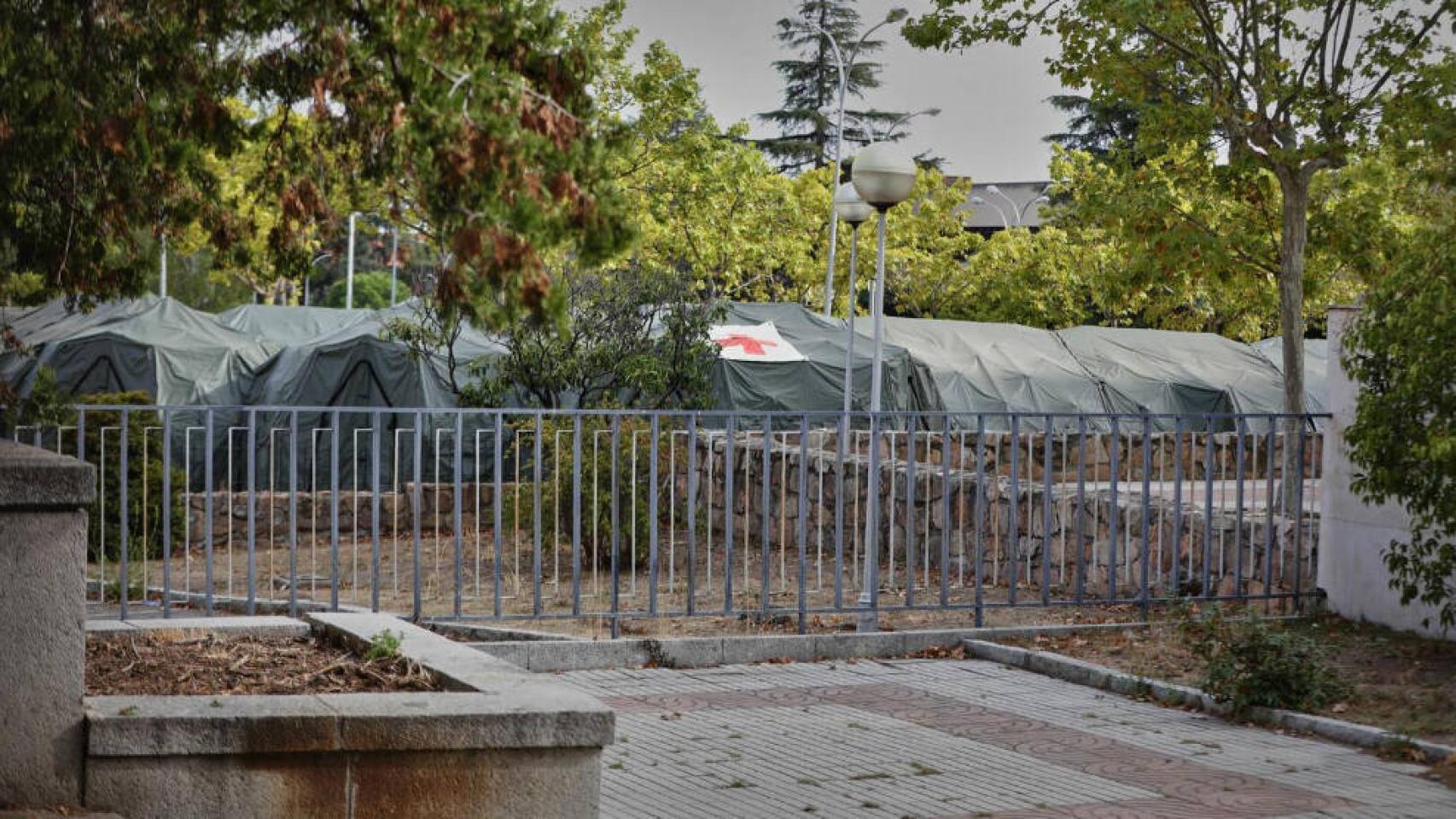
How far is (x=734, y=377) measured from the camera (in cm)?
2527

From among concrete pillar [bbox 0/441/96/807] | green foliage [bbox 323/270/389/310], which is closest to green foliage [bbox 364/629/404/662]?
concrete pillar [bbox 0/441/96/807]

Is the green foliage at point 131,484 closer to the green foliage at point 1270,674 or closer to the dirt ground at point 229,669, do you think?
the dirt ground at point 229,669

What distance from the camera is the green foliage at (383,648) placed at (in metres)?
7.04

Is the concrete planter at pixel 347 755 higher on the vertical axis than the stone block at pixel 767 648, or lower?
higher

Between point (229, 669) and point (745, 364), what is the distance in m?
18.9

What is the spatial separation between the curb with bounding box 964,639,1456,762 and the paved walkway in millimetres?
158

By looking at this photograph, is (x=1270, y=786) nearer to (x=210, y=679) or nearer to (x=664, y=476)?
(x=210, y=679)

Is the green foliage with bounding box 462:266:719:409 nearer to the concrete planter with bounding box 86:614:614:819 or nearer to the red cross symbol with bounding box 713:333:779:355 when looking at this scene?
the red cross symbol with bounding box 713:333:779:355

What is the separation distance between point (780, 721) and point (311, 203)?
4475 mm

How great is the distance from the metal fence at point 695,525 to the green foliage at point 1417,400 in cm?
101

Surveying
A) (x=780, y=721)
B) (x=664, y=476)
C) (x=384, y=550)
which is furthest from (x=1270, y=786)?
(x=384, y=550)

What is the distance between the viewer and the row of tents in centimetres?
2511

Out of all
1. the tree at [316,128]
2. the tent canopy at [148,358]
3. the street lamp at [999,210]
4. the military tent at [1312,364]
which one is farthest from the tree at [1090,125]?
the tree at [316,128]

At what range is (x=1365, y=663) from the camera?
1085 centimetres
